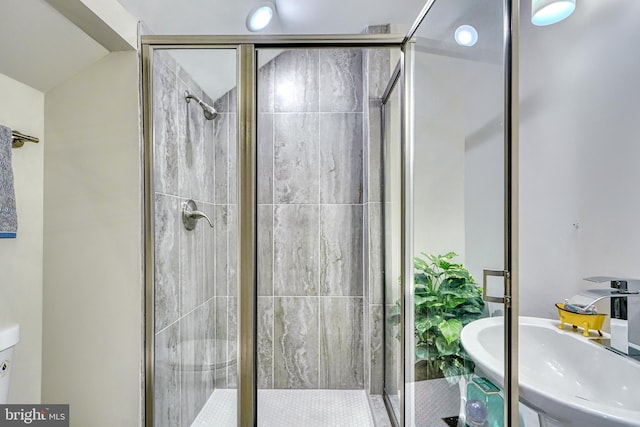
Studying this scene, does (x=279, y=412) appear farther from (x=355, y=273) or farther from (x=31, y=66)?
(x=31, y=66)

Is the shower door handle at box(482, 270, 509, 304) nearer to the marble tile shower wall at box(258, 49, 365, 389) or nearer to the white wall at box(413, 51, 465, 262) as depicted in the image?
the white wall at box(413, 51, 465, 262)

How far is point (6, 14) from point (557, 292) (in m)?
2.12

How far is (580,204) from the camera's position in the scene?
1.31 metres

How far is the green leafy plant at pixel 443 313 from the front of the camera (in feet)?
3.15

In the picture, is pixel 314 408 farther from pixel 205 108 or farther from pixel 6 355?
pixel 205 108

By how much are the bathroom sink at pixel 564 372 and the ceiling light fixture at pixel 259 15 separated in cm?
165

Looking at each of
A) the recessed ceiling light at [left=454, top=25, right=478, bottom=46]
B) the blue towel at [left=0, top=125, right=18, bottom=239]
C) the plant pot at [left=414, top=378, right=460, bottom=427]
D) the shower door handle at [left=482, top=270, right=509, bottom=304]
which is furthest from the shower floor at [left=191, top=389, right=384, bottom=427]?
the recessed ceiling light at [left=454, top=25, right=478, bottom=46]

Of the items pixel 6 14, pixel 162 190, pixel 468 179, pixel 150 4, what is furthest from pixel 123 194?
pixel 468 179

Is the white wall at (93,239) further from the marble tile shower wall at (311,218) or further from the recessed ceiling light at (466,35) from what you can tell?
the recessed ceiling light at (466,35)

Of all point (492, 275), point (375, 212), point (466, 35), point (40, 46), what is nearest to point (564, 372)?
point (492, 275)

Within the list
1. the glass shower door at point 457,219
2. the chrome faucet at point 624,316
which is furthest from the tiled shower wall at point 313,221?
the chrome faucet at point 624,316

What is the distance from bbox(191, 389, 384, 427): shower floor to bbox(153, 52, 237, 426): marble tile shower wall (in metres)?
0.65

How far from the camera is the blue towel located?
107 cm

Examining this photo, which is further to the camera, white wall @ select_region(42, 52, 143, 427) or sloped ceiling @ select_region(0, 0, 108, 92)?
white wall @ select_region(42, 52, 143, 427)
